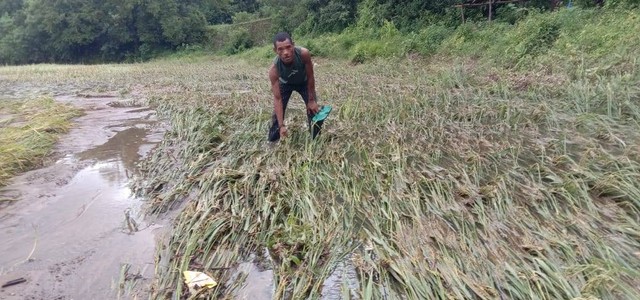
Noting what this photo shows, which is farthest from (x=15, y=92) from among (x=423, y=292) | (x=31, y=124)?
(x=423, y=292)

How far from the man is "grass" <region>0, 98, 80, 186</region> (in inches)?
103

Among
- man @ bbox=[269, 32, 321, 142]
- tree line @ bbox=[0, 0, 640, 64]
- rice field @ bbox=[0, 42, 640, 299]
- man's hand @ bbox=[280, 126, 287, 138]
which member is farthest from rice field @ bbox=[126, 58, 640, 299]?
tree line @ bbox=[0, 0, 640, 64]

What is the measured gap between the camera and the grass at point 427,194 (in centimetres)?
235

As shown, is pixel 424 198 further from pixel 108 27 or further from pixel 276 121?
pixel 108 27

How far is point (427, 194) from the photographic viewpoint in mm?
3197

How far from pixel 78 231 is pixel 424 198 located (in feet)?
8.43

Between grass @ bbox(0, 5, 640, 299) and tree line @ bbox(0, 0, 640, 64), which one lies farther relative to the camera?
tree line @ bbox(0, 0, 640, 64)

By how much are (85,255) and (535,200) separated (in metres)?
3.05

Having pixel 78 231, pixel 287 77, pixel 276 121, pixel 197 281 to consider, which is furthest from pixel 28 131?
pixel 197 281

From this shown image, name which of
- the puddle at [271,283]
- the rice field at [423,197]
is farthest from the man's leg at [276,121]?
the puddle at [271,283]

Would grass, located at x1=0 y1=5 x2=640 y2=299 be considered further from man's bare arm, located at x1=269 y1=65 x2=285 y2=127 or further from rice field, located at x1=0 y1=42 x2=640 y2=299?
man's bare arm, located at x1=269 y1=65 x2=285 y2=127

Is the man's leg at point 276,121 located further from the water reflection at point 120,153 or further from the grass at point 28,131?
the grass at point 28,131

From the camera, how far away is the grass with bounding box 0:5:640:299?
2354 millimetres

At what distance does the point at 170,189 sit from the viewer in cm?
379
